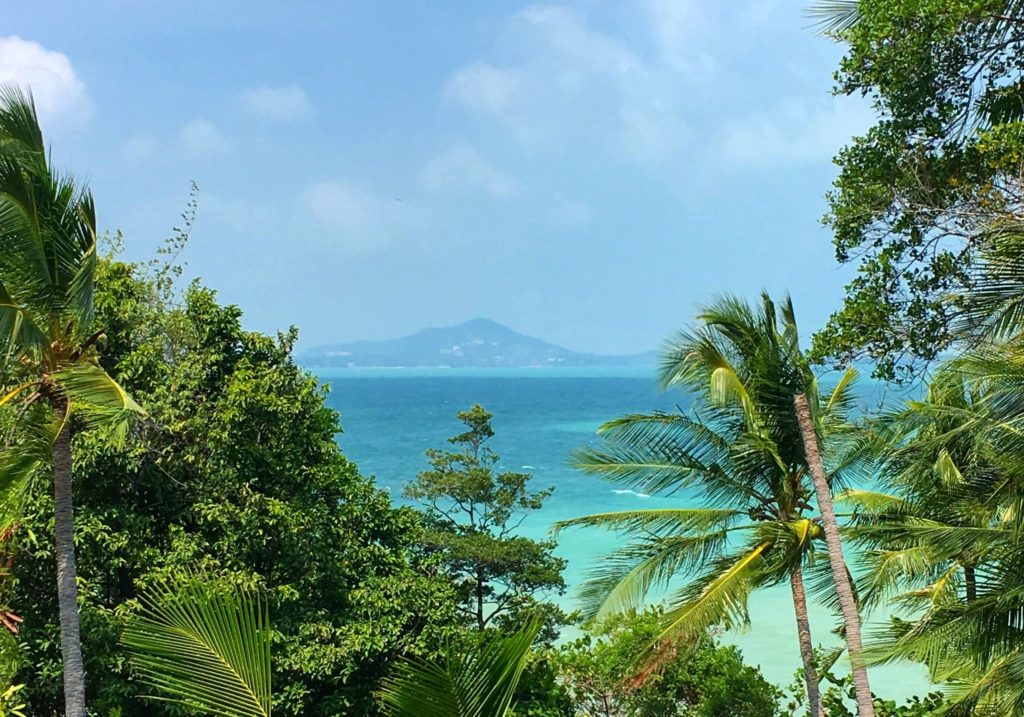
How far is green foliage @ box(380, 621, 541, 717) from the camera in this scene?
232 centimetres

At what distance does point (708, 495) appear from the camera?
8062 mm

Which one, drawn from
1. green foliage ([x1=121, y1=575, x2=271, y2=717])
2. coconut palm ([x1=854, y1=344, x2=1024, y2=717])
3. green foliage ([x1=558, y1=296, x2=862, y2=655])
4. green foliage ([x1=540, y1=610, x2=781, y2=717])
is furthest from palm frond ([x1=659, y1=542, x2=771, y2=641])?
green foliage ([x1=121, y1=575, x2=271, y2=717])

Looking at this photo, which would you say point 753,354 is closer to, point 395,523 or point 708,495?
point 708,495

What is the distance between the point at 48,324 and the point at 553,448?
198ft

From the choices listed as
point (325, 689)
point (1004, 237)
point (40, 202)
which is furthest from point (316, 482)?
point (1004, 237)

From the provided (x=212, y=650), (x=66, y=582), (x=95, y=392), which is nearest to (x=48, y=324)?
(x=95, y=392)

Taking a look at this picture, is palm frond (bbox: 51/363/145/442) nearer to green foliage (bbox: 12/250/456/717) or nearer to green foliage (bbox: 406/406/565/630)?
green foliage (bbox: 12/250/456/717)

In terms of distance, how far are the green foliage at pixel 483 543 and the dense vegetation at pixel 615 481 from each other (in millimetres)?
3655

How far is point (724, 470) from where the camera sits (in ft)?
26.2

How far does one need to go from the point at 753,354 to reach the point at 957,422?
5.87 ft

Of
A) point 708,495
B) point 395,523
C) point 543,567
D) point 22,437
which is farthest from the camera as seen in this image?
point 543,567

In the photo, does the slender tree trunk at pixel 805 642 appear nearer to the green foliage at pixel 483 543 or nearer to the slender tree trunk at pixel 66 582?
the slender tree trunk at pixel 66 582

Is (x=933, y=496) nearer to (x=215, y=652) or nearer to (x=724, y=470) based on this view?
(x=724, y=470)

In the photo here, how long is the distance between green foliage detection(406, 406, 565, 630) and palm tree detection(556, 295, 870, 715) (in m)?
6.59
